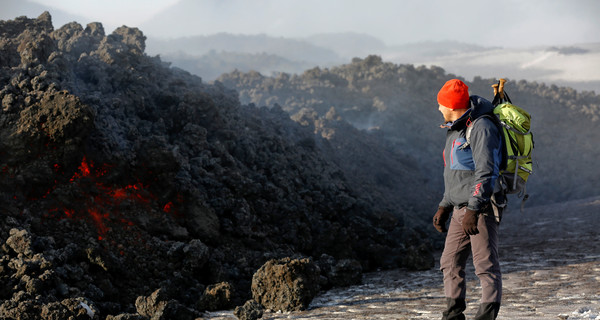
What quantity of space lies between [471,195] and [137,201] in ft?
20.1

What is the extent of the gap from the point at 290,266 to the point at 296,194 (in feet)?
14.4

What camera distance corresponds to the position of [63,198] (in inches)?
315

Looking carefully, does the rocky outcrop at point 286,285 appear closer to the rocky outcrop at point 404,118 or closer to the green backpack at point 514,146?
the green backpack at point 514,146

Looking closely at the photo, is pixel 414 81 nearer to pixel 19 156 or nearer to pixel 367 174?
pixel 367 174

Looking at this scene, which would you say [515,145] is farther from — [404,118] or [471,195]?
[404,118]

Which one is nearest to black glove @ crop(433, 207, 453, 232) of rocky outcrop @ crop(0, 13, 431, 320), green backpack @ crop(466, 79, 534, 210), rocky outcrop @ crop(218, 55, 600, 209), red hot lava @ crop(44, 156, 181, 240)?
green backpack @ crop(466, 79, 534, 210)

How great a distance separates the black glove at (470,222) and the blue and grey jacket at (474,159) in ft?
0.16

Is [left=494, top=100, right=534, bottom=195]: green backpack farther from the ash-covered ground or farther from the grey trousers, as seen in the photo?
the ash-covered ground

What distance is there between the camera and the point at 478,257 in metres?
4.39

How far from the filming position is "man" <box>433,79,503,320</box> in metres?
4.24

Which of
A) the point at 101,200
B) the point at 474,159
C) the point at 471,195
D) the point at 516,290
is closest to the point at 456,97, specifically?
the point at 474,159

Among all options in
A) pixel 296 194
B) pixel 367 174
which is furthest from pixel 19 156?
pixel 367 174

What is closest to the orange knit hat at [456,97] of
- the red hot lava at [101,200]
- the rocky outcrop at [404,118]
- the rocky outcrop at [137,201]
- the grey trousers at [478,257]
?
the grey trousers at [478,257]

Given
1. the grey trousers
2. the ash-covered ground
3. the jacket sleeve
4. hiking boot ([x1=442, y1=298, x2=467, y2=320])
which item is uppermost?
the jacket sleeve
